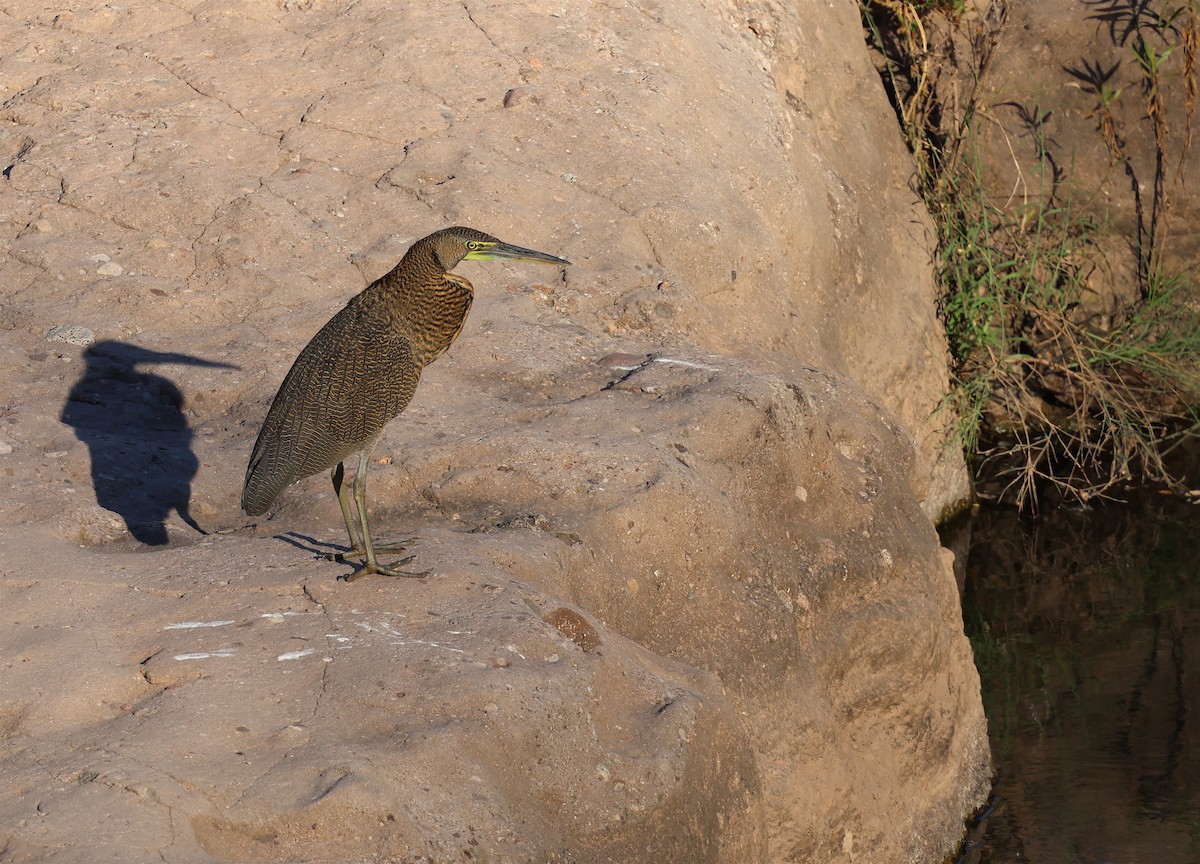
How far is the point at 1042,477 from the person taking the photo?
8906 mm

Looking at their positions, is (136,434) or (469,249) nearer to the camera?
(469,249)

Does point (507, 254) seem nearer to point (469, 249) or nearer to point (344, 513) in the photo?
point (469, 249)

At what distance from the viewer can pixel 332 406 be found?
4.09 meters

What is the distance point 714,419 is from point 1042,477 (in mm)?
4586

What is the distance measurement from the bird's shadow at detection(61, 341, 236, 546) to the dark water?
10.9ft

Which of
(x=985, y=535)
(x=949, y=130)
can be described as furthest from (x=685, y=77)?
(x=985, y=535)

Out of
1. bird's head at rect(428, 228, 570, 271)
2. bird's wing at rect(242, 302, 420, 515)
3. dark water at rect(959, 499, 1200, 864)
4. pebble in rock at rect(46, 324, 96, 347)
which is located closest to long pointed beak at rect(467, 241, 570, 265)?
bird's head at rect(428, 228, 570, 271)

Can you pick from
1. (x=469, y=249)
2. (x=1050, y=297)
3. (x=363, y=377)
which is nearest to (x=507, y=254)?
(x=469, y=249)

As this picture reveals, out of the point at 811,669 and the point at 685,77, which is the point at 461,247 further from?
the point at 685,77

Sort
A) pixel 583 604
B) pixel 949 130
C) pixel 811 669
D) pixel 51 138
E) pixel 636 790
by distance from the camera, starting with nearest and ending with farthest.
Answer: pixel 636 790 < pixel 583 604 < pixel 811 669 < pixel 51 138 < pixel 949 130

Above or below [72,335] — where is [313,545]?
above

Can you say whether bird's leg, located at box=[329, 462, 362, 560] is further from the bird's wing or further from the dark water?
the dark water

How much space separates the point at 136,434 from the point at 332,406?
5.06 feet

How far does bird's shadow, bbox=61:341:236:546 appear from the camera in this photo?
15.8ft
